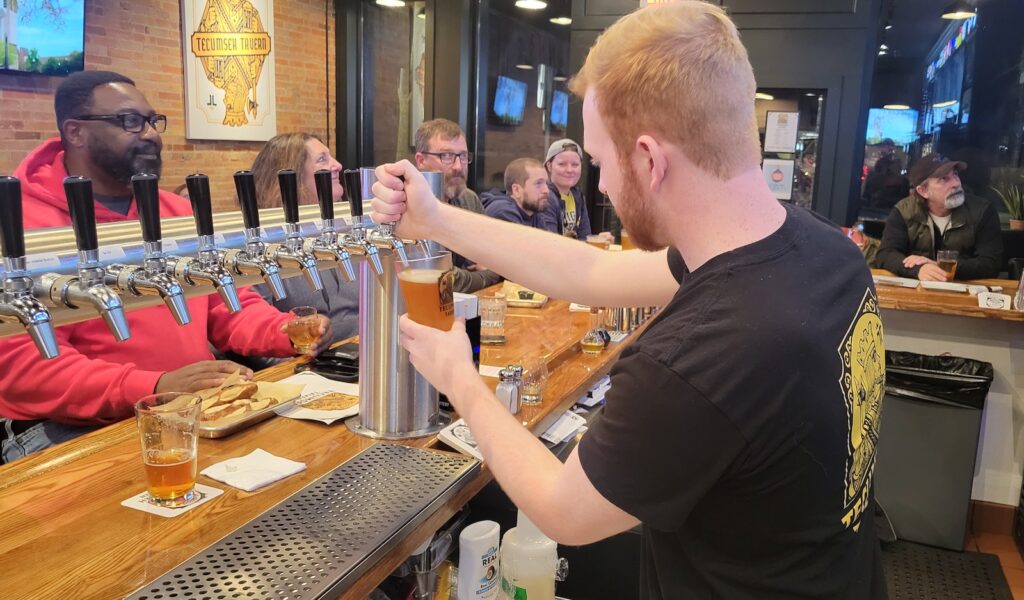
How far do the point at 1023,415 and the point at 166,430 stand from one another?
3529 millimetres

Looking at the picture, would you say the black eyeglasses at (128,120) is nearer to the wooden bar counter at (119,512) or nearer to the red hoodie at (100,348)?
the red hoodie at (100,348)

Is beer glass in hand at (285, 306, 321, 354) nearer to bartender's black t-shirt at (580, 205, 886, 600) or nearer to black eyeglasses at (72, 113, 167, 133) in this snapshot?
black eyeglasses at (72, 113, 167, 133)

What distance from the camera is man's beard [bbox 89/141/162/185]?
2.49 meters

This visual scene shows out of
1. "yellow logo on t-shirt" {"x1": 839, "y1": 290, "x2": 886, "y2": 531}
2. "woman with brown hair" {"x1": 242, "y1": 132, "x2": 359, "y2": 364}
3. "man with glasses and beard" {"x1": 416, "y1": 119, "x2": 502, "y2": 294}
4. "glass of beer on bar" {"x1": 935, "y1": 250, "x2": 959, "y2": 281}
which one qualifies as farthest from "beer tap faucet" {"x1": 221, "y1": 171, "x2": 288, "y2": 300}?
"glass of beer on bar" {"x1": 935, "y1": 250, "x2": 959, "y2": 281}

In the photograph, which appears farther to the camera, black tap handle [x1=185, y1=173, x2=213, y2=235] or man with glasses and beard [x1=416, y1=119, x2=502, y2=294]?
man with glasses and beard [x1=416, y1=119, x2=502, y2=294]

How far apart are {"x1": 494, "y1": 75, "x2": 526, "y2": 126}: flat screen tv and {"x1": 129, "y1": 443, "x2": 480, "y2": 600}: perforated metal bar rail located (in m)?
5.80

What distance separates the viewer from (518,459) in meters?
1.10

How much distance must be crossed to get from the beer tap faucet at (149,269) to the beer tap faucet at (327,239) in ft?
0.90

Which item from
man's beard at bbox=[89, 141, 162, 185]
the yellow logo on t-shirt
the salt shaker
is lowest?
the salt shaker

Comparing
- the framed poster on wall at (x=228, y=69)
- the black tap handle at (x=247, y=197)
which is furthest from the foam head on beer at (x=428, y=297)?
the framed poster on wall at (x=228, y=69)

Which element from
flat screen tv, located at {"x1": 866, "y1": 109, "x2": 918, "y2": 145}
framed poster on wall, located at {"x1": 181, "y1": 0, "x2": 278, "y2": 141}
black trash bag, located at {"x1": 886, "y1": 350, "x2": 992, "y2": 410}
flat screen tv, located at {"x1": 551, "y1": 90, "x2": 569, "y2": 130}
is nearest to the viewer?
black trash bag, located at {"x1": 886, "y1": 350, "x2": 992, "y2": 410}

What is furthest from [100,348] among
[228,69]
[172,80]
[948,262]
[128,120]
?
[228,69]

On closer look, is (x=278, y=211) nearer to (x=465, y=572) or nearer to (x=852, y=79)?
(x=465, y=572)

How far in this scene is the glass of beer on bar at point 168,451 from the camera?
1.22 metres
